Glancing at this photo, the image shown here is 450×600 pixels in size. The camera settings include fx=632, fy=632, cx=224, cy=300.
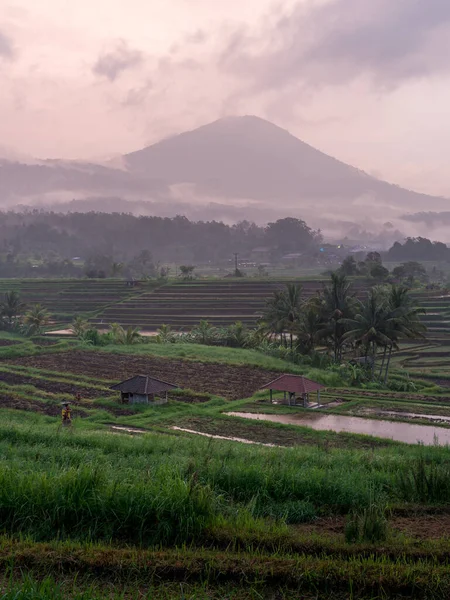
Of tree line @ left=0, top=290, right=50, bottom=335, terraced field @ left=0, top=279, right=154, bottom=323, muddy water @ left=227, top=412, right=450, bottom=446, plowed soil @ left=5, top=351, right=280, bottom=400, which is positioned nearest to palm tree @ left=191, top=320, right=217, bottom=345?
plowed soil @ left=5, top=351, right=280, bottom=400

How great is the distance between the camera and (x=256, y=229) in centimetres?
17538

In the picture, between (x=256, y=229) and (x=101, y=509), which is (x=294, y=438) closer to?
(x=101, y=509)

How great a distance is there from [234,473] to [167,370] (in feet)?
73.0

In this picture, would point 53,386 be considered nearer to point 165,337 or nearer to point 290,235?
point 165,337

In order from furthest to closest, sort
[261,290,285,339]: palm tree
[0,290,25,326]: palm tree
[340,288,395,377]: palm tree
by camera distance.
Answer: [0,290,25,326]: palm tree < [261,290,285,339]: palm tree < [340,288,395,377]: palm tree

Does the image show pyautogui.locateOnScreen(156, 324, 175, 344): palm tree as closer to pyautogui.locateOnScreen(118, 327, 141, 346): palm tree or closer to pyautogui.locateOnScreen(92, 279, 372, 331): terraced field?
pyautogui.locateOnScreen(118, 327, 141, 346): palm tree

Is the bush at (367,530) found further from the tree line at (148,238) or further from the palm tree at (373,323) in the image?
the tree line at (148,238)

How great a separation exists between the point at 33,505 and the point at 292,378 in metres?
17.4

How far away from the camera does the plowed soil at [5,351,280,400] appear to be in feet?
87.4

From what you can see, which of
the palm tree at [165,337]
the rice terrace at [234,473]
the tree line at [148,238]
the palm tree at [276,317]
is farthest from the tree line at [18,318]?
the tree line at [148,238]

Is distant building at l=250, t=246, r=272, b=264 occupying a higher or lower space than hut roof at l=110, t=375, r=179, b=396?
higher

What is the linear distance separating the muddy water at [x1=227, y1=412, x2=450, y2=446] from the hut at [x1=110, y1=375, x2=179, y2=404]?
2782mm

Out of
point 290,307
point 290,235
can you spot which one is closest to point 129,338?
point 290,307

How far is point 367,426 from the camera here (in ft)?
65.1
